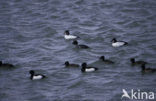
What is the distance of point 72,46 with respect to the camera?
2086cm

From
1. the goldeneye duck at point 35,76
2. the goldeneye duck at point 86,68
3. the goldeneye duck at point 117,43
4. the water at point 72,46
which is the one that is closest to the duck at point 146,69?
the water at point 72,46

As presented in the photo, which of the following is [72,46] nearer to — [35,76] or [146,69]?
[35,76]

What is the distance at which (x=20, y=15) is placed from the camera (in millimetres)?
25625

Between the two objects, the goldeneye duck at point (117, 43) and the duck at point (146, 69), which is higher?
the goldeneye duck at point (117, 43)

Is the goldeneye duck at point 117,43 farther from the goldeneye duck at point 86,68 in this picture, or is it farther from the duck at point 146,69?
the duck at point 146,69

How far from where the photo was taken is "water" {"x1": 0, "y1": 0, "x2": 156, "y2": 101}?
53.3 ft

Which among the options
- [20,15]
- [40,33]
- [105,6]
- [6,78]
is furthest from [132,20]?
[6,78]

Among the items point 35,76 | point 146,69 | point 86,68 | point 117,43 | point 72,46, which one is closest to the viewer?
point 146,69

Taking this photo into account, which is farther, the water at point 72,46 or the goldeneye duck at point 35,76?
the goldeneye duck at point 35,76

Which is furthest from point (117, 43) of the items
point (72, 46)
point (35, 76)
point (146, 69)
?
point (35, 76)

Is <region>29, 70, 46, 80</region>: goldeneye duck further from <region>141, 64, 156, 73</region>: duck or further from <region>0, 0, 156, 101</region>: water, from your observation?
<region>141, 64, 156, 73</region>: duck

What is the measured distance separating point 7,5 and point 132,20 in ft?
30.0

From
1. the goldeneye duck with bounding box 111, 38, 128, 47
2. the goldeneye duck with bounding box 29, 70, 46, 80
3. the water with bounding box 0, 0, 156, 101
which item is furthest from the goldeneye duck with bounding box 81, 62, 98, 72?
the goldeneye duck with bounding box 111, 38, 128, 47

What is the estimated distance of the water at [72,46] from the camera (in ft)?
53.3
